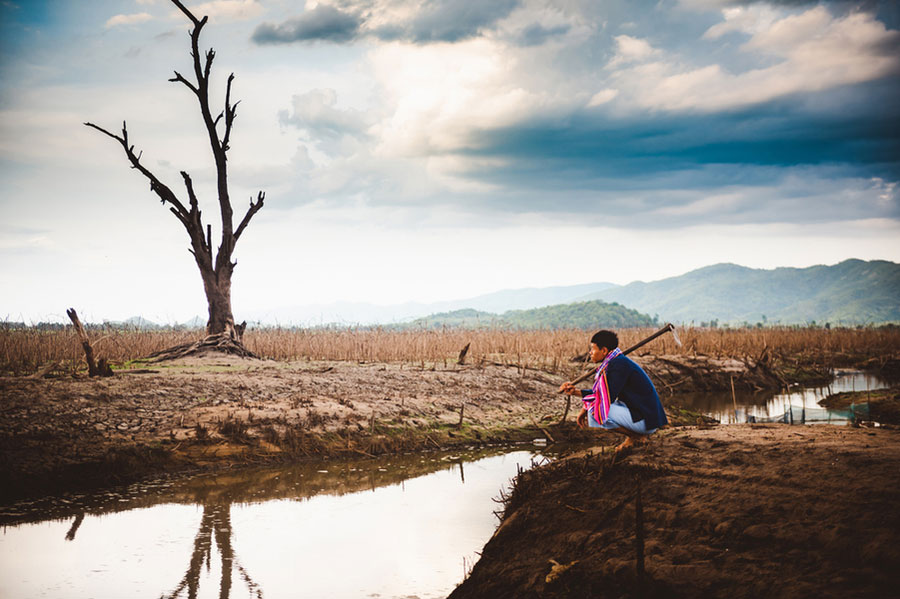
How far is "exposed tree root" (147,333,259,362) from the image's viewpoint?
1823 cm

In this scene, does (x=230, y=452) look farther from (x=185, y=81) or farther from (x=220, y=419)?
(x=185, y=81)

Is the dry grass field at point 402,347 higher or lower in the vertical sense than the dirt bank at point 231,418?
higher

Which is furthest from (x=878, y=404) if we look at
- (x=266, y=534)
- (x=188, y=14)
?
(x=188, y=14)

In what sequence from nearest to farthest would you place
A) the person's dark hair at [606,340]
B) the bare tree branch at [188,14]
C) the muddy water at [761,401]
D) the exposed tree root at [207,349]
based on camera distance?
the person's dark hair at [606,340], the muddy water at [761,401], the exposed tree root at [207,349], the bare tree branch at [188,14]

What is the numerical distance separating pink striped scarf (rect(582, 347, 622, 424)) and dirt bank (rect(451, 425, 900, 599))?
381 millimetres

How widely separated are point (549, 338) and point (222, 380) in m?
16.0

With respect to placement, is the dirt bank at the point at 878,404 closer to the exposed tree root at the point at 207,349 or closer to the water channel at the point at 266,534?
the water channel at the point at 266,534

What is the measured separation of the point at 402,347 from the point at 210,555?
1429 cm

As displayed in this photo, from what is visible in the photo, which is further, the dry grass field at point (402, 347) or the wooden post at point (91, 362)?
the dry grass field at point (402, 347)

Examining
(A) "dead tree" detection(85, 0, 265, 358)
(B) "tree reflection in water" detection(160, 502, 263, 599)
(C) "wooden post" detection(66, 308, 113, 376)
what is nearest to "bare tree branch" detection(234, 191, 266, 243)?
(A) "dead tree" detection(85, 0, 265, 358)

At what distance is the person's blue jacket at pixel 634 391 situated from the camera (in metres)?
6.07

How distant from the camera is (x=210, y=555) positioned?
295 inches


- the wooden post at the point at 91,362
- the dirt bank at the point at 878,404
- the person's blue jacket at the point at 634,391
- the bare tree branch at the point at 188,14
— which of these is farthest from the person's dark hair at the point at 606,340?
the bare tree branch at the point at 188,14

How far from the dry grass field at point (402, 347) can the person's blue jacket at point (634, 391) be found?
443 inches
